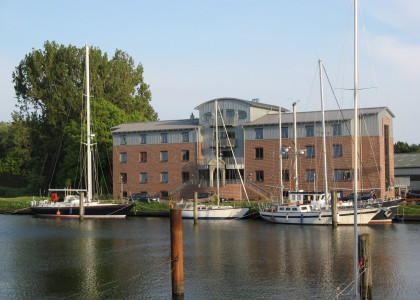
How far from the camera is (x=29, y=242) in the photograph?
146 ft

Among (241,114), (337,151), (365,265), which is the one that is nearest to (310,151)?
(337,151)

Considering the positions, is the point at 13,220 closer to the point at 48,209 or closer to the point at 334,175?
the point at 48,209

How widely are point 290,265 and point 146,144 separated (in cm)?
5008

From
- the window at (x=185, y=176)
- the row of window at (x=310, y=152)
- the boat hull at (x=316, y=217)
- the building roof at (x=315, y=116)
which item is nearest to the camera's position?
the boat hull at (x=316, y=217)

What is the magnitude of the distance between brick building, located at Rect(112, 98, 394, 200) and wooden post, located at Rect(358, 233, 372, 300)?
3788cm

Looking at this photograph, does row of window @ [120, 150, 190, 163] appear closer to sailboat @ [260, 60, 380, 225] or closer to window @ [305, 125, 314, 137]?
window @ [305, 125, 314, 137]

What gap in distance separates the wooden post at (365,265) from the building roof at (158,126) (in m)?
55.9

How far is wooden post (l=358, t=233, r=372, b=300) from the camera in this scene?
2217 centimetres

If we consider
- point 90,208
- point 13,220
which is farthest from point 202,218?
point 13,220

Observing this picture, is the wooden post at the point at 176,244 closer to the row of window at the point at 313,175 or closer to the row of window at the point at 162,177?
the row of window at the point at 313,175

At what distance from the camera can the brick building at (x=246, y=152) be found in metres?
65.8

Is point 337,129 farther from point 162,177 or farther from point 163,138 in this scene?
point 162,177

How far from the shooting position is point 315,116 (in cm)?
6931

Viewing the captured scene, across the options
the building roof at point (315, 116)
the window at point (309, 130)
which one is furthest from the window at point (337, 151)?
the window at point (309, 130)
